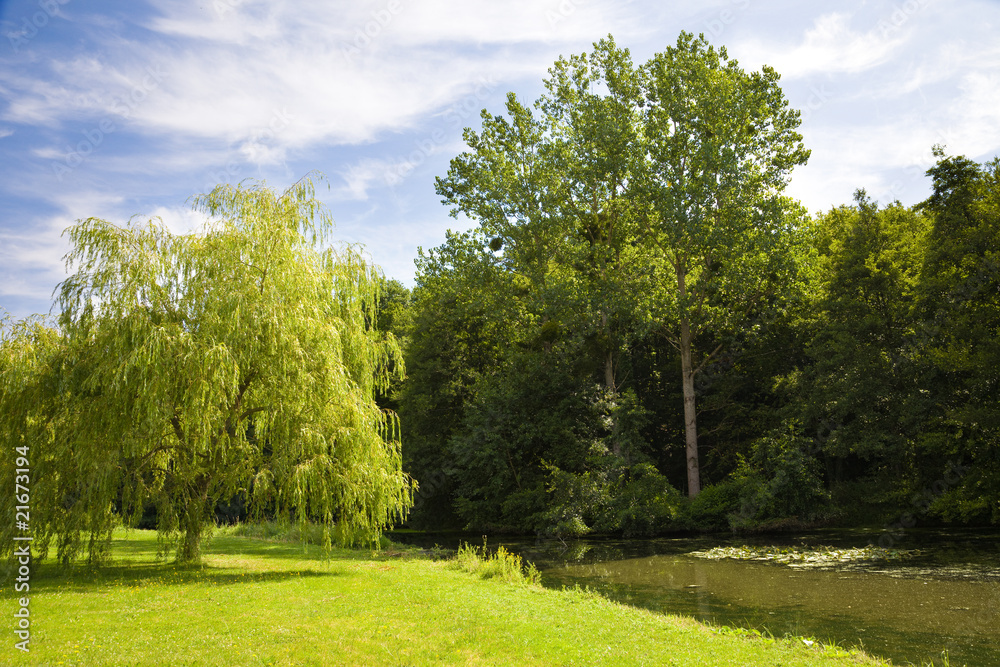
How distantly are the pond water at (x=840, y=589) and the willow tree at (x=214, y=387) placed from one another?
23.0 feet

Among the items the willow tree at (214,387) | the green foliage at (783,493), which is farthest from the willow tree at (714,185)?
the willow tree at (214,387)

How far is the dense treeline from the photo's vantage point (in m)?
25.7

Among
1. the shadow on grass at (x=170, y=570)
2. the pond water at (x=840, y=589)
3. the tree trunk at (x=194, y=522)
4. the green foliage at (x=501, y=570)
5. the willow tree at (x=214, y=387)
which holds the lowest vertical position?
the pond water at (x=840, y=589)

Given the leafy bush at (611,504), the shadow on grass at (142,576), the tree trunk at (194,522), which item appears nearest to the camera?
the shadow on grass at (142,576)

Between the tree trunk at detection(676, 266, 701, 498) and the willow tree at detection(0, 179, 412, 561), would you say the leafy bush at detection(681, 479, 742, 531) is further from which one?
the willow tree at detection(0, 179, 412, 561)

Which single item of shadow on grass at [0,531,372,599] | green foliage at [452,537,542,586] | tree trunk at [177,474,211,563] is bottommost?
green foliage at [452,537,542,586]

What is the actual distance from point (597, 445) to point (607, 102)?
17.5 m

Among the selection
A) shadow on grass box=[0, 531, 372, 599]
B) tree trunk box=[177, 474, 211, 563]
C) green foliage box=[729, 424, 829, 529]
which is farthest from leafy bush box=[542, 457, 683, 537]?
tree trunk box=[177, 474, 211, 563]

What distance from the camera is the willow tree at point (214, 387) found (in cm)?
1268

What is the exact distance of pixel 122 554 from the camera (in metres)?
17.0

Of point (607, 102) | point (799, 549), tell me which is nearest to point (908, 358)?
point (799, 549)

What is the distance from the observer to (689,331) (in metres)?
31.8

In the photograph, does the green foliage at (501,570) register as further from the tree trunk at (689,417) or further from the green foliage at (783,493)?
the tree trunk at (689,417)

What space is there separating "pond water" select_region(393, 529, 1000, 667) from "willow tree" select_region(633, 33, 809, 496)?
33.0ft
